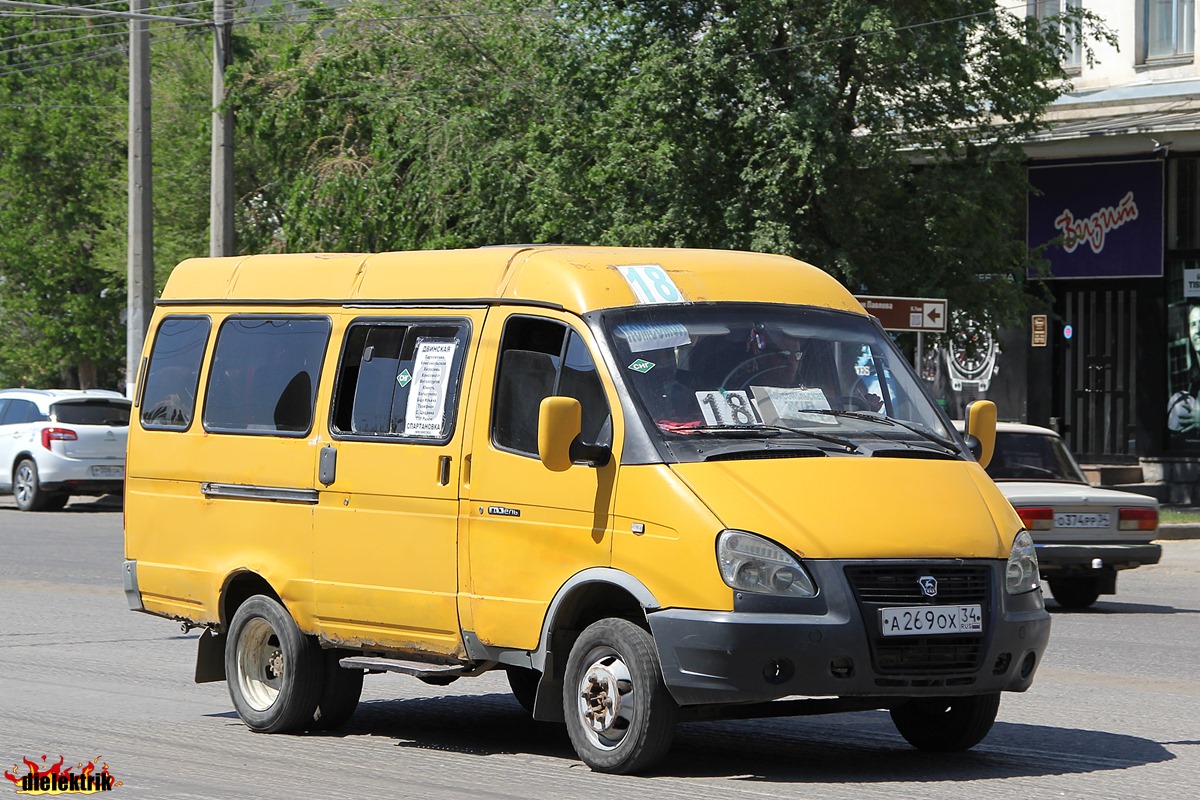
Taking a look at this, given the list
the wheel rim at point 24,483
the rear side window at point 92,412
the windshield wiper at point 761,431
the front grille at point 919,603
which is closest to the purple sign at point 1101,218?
the rear side window at point 92,412

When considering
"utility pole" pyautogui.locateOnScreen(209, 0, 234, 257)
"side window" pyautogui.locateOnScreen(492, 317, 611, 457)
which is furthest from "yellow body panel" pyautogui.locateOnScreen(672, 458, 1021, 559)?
"utility pole" pyautogui.locateOnScreen(209, 0, 234, 257)

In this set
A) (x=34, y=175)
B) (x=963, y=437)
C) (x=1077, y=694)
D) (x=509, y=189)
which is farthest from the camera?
(x=34, y=175)

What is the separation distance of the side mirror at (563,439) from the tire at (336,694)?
1.92 metres

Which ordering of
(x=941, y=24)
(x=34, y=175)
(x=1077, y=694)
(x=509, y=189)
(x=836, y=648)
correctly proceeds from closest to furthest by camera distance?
1. (x=836, y=648)
2. (x=1077, y=694)
3. (x=941, y=24)
4. (x=509, y=189)
5. (x=34, y=175)

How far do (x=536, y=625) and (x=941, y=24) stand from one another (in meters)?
17.0

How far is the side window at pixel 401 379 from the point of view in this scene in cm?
857

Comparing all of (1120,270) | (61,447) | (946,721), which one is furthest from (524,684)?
(1120,270)

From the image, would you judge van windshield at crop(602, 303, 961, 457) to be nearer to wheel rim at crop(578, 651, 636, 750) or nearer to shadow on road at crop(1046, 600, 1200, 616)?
wheel rim at crop(578, 651, 636, 750)

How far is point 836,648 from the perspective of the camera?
731 centimetres

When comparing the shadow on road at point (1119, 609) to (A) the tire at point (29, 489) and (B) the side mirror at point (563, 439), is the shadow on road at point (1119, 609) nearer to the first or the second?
(B) the side mirror at point (563, 439)

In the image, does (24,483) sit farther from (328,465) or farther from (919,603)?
(919,603)

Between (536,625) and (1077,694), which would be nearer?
(536,625)

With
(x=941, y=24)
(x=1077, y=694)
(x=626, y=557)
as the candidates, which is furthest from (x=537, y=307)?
(x=941, y=24)

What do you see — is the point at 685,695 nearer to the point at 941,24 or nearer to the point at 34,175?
the point at 941,24
